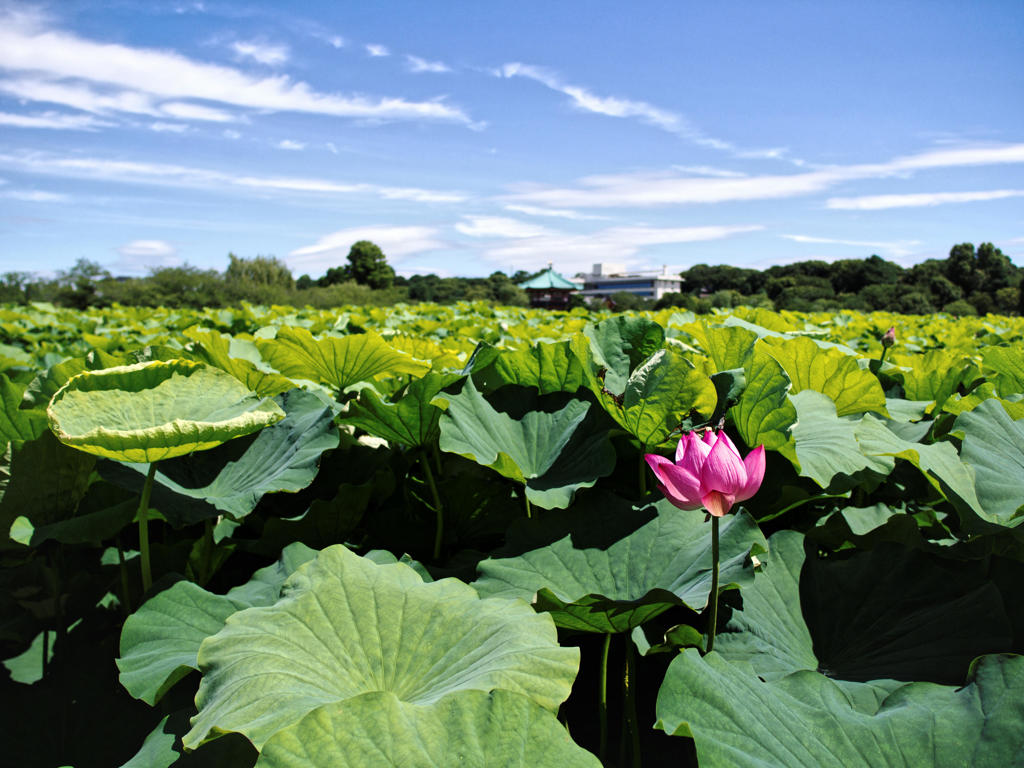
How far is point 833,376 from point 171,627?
1.42 m

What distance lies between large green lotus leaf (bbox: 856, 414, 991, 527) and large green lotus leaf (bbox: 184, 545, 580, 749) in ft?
2.04

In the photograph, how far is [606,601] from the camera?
2.46ft

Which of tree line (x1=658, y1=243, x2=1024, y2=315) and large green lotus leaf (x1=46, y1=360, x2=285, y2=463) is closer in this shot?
large green lotus leaf (x1=46, y1=360, x2=285, y2=463)

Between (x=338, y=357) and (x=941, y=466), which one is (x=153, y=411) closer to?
(x=338, y=357)

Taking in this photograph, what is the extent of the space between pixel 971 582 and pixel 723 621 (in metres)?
0.35

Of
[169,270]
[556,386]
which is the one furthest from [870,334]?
[169,270]

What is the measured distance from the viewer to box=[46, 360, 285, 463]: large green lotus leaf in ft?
3.04

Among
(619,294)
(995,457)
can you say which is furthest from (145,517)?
(619,294)

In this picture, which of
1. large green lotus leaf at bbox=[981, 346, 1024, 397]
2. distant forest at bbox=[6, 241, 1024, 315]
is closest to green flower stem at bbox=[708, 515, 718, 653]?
large green lotus leaf at bbox=[981, 346, 1024, 397]

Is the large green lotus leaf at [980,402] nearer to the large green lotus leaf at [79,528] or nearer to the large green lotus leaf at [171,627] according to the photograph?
the large green lotus leaf at [171,627]

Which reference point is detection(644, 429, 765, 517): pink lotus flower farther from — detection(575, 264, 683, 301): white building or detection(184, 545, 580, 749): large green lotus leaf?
detection(575, 264, 683, 301): white building

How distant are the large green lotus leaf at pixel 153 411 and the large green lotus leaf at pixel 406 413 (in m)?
0.16

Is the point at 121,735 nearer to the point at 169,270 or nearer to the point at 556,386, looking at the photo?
the point at 556,386

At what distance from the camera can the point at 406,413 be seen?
1200mm
